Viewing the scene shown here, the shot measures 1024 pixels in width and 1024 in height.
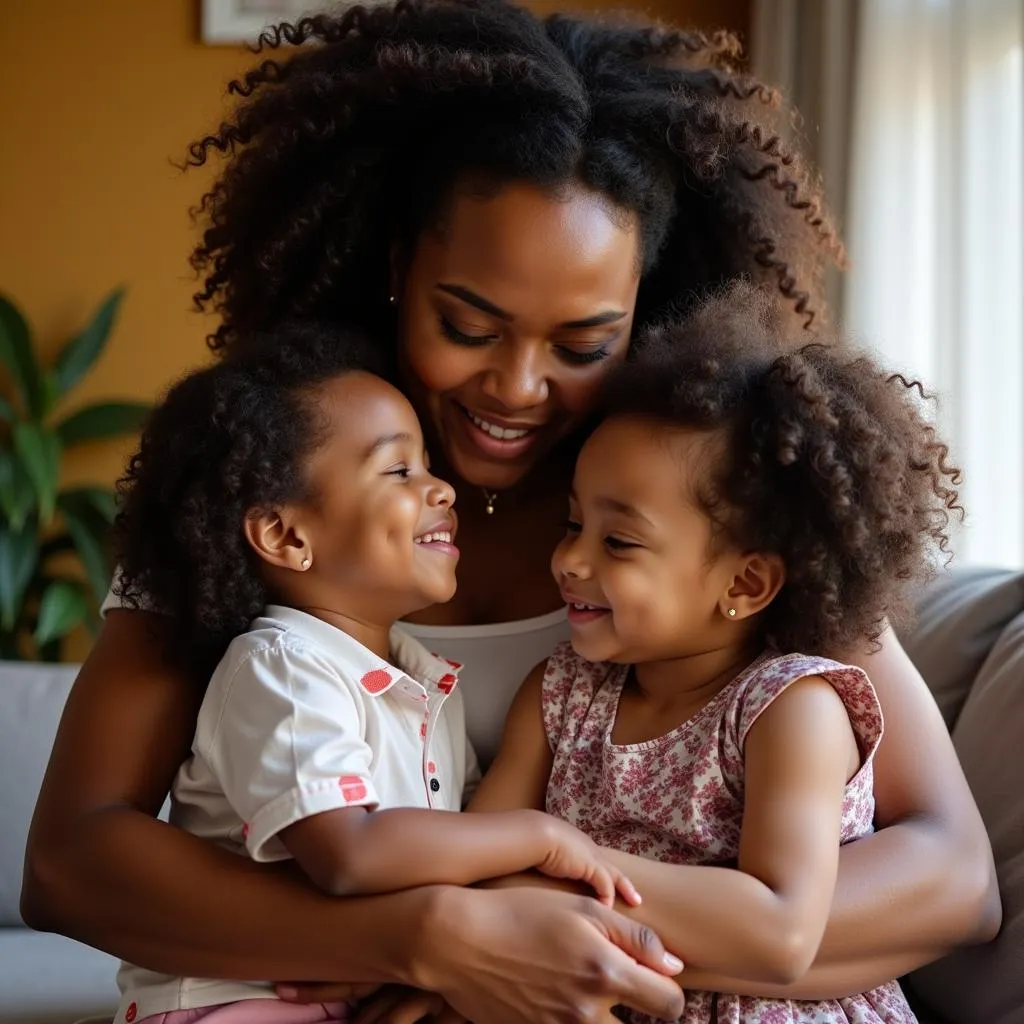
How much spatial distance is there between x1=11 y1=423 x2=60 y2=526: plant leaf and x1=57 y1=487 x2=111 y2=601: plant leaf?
10 centimetres

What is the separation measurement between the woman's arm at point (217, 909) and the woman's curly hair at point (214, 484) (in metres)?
0.07

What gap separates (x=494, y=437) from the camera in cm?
179

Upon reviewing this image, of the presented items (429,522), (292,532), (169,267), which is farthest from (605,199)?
(169,267)

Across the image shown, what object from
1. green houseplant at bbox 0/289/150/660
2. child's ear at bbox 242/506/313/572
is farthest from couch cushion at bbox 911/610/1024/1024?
green houseplant at bbox 0/289/150/660

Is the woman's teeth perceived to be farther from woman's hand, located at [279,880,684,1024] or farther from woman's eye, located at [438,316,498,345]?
woman's hand, located at [279,880,684,1024]

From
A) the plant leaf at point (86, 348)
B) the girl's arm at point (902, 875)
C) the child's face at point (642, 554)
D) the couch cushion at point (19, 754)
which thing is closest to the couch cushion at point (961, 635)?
the girl's arm at point (902, 875)

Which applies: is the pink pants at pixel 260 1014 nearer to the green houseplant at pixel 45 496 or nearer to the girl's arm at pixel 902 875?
the girl's arm at pixel 902 875

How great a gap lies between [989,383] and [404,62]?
190 centimetres

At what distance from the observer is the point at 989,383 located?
3186 millimetres

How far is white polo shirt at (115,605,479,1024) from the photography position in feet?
4.44

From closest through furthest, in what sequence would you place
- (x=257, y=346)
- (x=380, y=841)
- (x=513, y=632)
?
(x=380, y=841), (x=257, y=346), (x=513, y=632)

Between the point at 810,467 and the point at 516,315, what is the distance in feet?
1.32

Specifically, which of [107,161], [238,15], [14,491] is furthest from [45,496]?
[238,15]

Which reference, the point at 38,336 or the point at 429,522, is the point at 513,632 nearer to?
the point at 429,522
